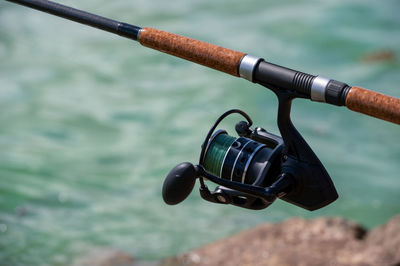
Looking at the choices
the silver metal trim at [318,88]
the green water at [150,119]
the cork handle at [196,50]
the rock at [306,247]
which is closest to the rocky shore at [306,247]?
the rock at [306,247]

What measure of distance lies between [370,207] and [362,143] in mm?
1347

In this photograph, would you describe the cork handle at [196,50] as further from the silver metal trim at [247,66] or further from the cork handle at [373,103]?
the cork handle at [373,103]

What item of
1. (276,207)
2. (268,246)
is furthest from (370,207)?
(268,246)

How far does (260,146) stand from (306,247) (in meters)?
2.03

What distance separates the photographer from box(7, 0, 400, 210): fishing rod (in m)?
2.12

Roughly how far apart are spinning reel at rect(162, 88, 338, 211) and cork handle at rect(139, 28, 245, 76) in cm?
17

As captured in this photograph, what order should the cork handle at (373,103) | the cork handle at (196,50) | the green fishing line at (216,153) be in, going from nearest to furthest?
1. the cork handle at (373,103)
2. the cork handle at (196,50)
3. the green fishing line at (216,153)

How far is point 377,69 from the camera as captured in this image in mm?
9484

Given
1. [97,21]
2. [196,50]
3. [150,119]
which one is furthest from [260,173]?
[150,119]

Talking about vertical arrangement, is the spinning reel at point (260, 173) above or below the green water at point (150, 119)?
below

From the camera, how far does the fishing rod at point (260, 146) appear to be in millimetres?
2115

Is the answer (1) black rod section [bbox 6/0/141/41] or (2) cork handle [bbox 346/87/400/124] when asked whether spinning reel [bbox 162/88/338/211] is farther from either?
(1) black rod section [bbox 6/0/141/41]

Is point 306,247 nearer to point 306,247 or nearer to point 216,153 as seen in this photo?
point 306,247

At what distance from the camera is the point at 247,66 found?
7.45 feet
